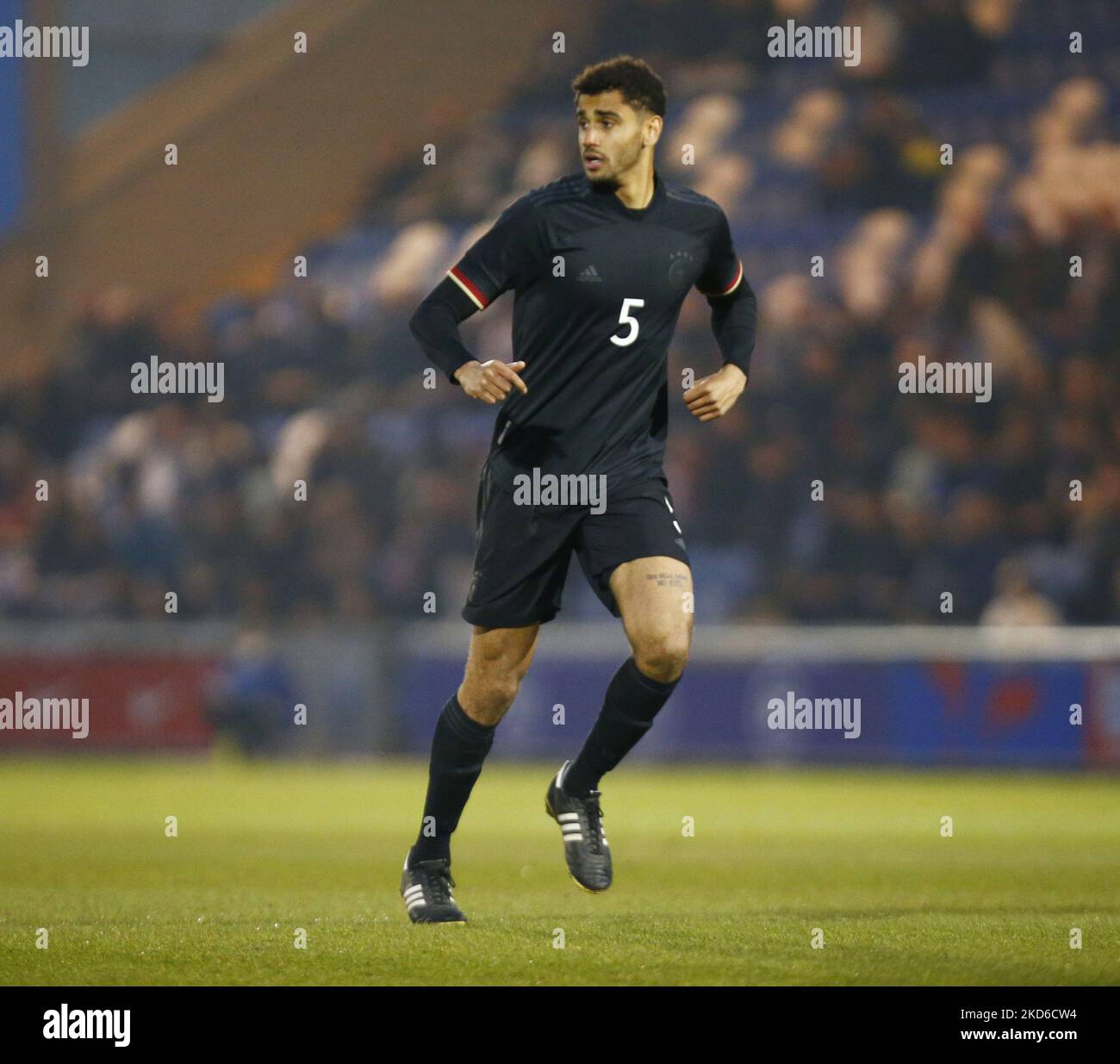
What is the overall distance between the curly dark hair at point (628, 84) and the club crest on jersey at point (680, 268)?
43 centimetres

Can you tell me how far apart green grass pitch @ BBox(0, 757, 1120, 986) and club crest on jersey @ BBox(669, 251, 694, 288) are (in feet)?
6.40

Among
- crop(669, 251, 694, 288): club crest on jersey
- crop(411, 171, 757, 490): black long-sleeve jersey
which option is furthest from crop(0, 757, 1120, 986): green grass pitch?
crop(669, 251, 694, 288): club crest on jersey

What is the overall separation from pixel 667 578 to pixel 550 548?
1.23 feet

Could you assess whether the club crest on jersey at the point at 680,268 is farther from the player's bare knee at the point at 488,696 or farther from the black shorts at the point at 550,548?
the player's bare knee at the point at 488,696

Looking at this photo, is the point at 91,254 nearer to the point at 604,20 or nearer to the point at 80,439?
the point at 80,439

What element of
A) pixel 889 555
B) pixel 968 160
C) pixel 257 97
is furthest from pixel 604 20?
pixel 889 555

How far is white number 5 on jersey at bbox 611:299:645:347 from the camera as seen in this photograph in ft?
19.4

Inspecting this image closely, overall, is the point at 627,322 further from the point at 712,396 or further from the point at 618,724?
the point at 618,724

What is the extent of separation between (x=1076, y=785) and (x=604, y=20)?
11.5 m

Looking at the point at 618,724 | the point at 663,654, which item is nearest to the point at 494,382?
the point at 663,654

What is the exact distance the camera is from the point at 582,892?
270 inches

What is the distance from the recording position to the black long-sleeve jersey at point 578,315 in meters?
5.90

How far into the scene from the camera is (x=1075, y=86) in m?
16.7

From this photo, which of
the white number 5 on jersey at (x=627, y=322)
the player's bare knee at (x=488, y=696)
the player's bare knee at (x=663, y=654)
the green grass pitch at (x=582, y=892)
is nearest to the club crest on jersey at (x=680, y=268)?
the white number 5 on jersey at (x=627, y=322)
